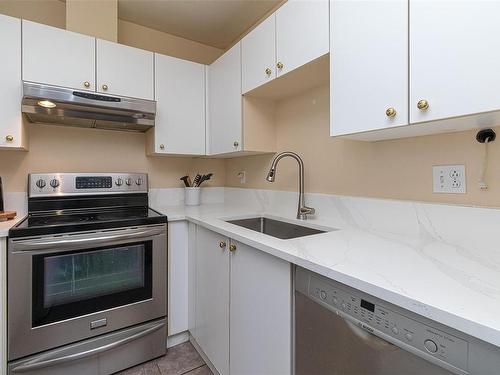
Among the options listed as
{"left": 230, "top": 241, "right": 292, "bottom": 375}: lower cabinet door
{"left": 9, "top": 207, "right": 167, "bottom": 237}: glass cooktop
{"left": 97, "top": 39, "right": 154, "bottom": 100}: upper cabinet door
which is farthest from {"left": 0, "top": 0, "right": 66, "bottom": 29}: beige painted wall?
{"left": 230, "top": 241, "right": 292, "bottom": 375}: lower cabinet door

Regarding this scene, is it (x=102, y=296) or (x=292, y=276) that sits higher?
(x=292, y=276)

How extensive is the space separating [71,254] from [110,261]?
0.20 metres

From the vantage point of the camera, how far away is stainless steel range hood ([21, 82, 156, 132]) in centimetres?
150

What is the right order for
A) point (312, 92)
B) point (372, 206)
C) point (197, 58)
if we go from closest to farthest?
1. point (372, 206)
2. point (312, 92)
3. point (197, 58)

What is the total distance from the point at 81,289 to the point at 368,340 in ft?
4.73

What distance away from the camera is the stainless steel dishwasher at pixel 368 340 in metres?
0.55

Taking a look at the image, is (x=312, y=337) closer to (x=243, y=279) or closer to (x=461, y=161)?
(x=243, y=279)

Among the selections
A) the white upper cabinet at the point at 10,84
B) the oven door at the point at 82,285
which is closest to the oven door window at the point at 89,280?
the oven door at the point at 82,285

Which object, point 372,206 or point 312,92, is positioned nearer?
point 372,206

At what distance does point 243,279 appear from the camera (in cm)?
122

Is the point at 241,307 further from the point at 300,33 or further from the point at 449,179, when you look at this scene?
the point at 300,33

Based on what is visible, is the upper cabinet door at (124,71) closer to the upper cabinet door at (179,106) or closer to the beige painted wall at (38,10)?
the upper cabinet door at (179,106)

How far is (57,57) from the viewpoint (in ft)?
5.38

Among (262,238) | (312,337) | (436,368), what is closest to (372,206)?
(262,238)
